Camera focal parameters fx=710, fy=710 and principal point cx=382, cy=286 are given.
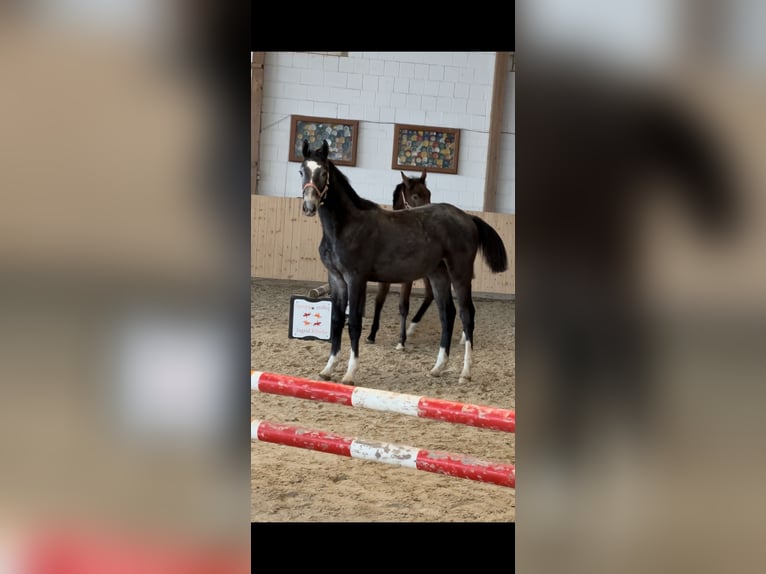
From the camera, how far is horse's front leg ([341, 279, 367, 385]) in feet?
10.8

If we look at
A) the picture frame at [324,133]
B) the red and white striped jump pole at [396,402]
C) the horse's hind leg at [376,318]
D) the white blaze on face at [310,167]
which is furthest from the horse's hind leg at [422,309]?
the red and white striped jump pole at [396,402]

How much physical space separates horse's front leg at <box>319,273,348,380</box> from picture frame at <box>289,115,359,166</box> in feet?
6.41

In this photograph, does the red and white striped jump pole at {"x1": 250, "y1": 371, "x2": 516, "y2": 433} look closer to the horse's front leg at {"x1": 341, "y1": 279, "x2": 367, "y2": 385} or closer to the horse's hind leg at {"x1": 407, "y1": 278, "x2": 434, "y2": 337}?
the horse's front leg at {"x1": 341, "y1": 279, "x2": 367, "y2": 385}

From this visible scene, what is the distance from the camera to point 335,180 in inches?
128

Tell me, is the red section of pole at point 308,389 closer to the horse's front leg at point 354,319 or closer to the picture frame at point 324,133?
the horse's front leg at point 354,319

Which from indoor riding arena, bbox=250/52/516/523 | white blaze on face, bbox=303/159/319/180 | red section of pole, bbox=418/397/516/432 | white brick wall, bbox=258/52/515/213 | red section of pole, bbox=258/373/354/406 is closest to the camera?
red section of pole, bbox=418/397/516/432

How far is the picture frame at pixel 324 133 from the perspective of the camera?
5.18m

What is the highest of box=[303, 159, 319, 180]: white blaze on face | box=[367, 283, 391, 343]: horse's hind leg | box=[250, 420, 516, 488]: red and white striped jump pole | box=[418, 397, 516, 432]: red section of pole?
box=[303, 159, 319, 180]: white blaze on face

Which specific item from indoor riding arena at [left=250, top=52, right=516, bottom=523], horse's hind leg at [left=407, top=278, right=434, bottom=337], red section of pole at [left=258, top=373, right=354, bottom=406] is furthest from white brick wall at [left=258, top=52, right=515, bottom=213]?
red section of pole at [left=258, top=373, right=354, bottom=406]

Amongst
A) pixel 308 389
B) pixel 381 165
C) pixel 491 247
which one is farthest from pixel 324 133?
pixel 308 389

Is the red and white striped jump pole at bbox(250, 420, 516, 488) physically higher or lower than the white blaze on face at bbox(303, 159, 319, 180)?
lower
